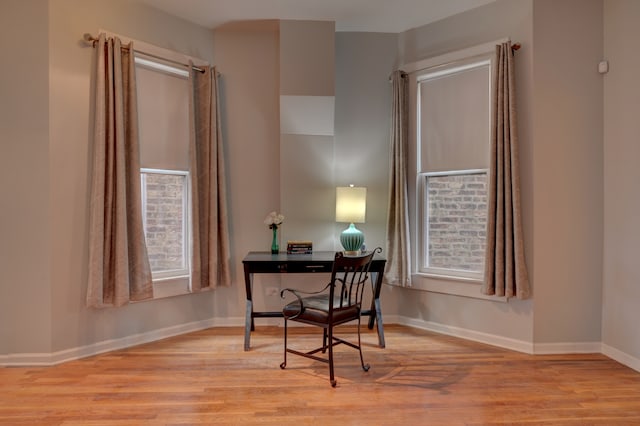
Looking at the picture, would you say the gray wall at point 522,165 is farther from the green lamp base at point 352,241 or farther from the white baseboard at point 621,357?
the green lamp base at point 352,241

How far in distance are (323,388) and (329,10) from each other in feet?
10.6

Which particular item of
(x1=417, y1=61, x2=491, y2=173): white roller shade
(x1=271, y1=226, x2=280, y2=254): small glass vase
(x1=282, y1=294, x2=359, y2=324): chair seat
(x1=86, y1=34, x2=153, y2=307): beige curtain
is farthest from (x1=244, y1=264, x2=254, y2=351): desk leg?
(x1=417, y1=61, x2=491, y2=173): white roller shade

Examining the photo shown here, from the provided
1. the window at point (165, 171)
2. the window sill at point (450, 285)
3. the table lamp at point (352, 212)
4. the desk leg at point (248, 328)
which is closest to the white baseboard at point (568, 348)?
the window sill at point (450, 285)

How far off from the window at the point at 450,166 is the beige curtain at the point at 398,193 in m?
0.10

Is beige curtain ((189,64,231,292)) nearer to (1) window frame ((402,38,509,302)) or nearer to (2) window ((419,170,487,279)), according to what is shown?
(1) window frame ((402,38,509,302))

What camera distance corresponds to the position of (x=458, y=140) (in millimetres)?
3988

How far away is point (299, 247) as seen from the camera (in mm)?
4125

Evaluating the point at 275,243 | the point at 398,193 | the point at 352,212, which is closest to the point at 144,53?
the point at 275,243

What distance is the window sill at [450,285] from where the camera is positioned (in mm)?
3823

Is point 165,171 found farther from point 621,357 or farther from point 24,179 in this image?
point 621,357

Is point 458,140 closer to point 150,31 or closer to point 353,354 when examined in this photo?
point 353,354

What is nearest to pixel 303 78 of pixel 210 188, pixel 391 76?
pixel 391 76

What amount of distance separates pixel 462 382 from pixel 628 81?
259 cm

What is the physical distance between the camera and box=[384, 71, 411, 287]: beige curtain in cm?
417
